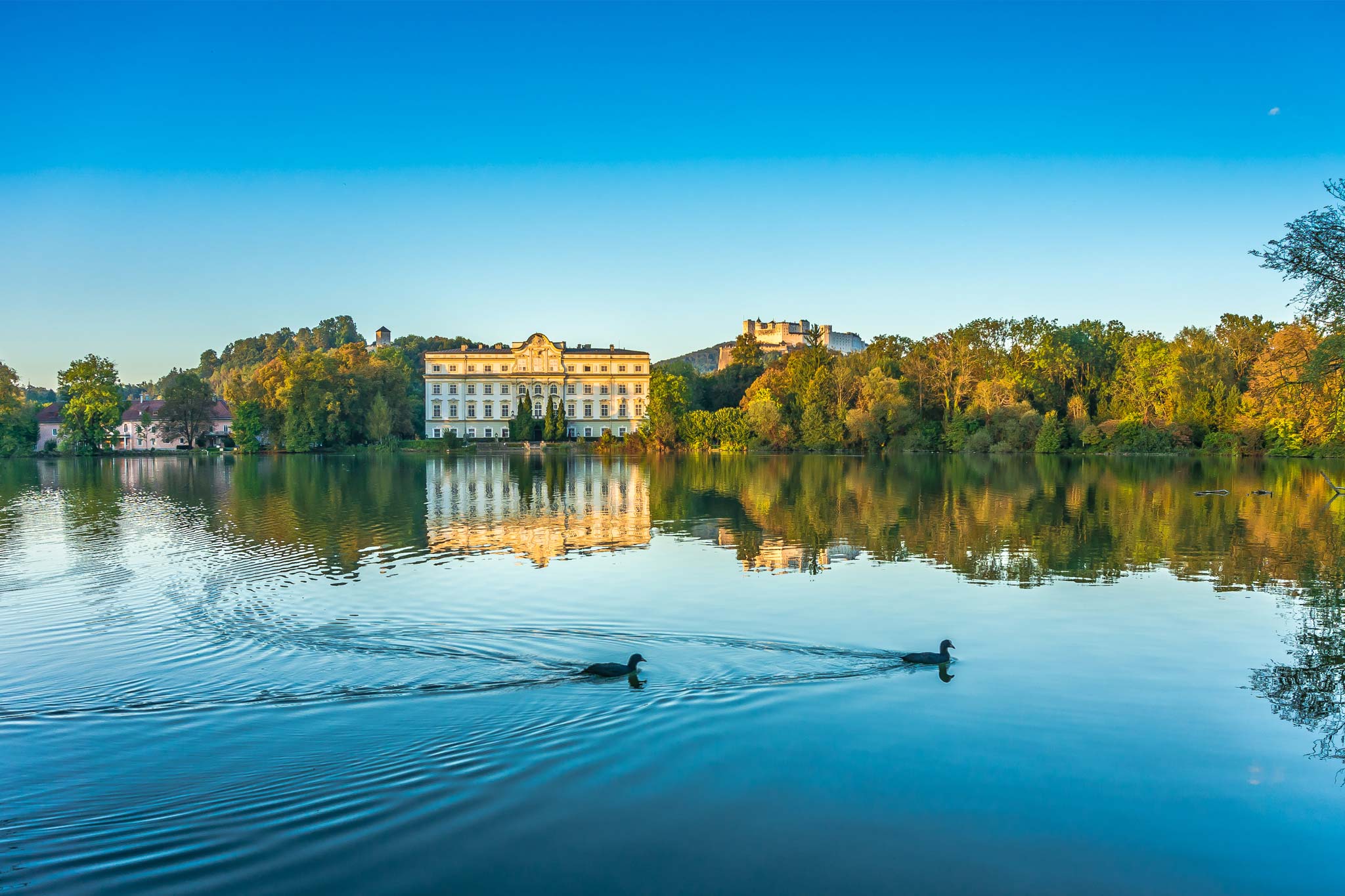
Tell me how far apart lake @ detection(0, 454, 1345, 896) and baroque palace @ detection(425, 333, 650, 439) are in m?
81.3

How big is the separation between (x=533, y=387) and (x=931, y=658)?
9276cm

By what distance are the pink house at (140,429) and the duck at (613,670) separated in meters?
80.4

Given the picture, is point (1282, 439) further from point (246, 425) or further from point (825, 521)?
point (246, 425)

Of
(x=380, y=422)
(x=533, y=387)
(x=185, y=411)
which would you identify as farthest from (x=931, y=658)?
(x=533, y=387)

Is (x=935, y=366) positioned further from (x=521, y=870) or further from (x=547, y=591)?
(x=521, y=870)

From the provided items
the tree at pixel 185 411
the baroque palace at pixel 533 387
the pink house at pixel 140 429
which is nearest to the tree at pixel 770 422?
the baroque palace at pixel 533 387

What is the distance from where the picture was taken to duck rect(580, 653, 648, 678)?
8758 mm

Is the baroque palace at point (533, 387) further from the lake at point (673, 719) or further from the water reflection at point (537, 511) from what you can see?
the lake at point (673, 719)

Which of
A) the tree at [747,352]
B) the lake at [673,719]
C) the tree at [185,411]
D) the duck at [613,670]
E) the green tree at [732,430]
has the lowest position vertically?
the lake at [673,719]

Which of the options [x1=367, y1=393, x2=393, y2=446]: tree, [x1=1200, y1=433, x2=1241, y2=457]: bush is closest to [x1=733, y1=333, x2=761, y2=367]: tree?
[x1=367, y1=393, x2=393, y2=446]: tree

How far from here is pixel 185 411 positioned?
261ft

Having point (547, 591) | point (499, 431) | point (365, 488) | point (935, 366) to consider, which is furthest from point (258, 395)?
point (547, 591)

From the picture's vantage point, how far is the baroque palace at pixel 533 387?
325 feet

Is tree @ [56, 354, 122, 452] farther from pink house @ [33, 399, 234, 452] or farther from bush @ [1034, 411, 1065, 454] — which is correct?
bush @ [1034, 411, 1065, 454]
